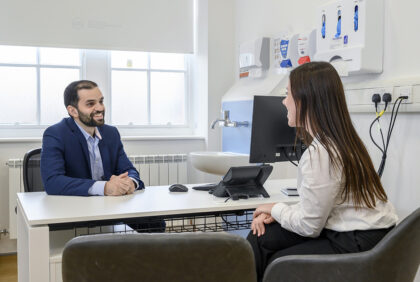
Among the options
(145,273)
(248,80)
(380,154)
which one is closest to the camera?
(145,273)

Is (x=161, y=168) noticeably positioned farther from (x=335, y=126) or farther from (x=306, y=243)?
(x=335, y=126)

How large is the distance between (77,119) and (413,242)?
1.75 metres

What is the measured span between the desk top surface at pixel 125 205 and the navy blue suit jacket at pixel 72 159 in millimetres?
63

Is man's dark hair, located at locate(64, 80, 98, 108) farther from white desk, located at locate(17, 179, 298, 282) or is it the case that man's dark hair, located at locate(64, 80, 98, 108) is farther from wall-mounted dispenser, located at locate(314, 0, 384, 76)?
wall-mounted dispenser, located at locate(314, 0, 384, 76)

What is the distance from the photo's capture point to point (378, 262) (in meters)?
1.18

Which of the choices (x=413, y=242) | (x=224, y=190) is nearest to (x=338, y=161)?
(x=413, y=242)

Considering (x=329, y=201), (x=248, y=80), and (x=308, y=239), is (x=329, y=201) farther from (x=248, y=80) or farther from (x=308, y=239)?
(x=248, y=80)

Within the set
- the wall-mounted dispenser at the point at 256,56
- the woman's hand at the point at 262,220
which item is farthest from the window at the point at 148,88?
the woman's hand at the point at 262,220

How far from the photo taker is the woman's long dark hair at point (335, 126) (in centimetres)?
136

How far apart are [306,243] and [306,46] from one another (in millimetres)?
1639

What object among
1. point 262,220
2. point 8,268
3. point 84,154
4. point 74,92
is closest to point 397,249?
point 262,220

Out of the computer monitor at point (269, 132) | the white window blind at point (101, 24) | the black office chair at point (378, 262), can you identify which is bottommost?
the black office chair at point (378, 262)

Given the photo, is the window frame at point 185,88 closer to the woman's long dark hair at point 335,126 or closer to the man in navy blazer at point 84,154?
the man in navy blazer at point 84,154

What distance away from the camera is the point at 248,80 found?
3658 millimetres
